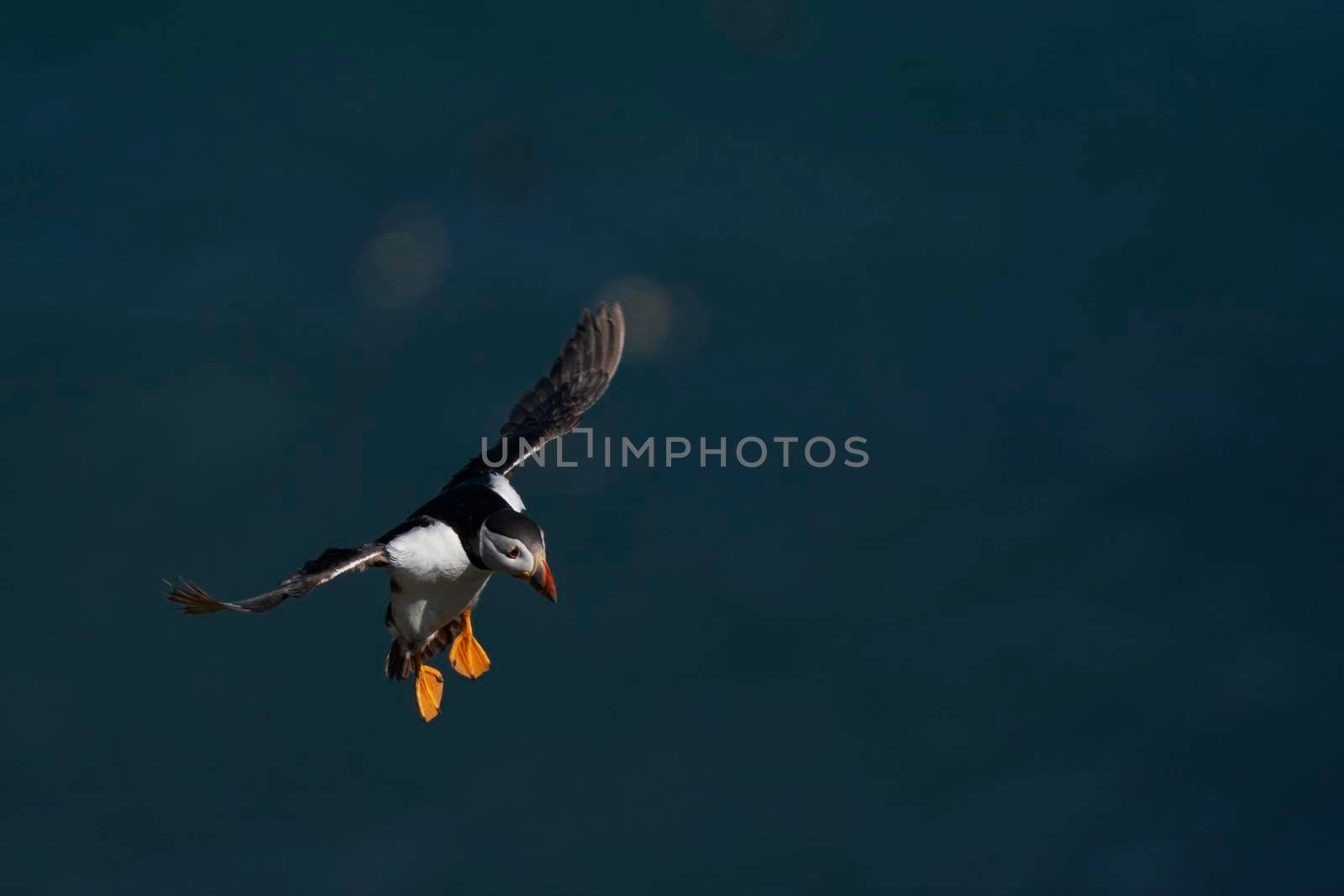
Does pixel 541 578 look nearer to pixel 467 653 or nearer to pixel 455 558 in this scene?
pixel 455 558

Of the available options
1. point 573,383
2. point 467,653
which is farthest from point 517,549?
point 573,383

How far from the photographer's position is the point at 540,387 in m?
19.6

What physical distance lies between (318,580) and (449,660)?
3731 mm

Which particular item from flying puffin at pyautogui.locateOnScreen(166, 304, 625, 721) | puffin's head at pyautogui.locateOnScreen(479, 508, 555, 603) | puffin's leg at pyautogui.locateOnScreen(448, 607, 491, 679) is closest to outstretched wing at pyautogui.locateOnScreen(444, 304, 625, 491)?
flying puffin at pyautogui.locateOnScreen(166, 304, 625, 721)

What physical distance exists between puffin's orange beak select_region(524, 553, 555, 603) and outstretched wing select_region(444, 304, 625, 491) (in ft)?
12.6

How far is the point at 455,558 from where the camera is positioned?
15023 mm

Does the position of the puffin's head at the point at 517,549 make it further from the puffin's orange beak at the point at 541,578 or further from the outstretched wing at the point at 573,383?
the outstretched wing at the point at 573,383

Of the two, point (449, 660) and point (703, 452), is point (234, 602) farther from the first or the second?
point (703, 452)

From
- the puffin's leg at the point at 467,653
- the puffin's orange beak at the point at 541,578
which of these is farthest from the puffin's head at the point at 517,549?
the puffin's leg at the point at 467,653

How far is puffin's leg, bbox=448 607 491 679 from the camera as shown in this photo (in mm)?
16938

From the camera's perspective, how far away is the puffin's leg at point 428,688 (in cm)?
1706

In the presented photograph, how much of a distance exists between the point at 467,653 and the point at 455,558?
7.47ft

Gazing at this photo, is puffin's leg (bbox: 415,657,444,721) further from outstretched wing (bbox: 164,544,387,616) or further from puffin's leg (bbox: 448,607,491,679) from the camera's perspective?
outstretched wing (bbox: 164,544,387,616)

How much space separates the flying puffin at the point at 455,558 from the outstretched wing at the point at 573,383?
0.02 m
